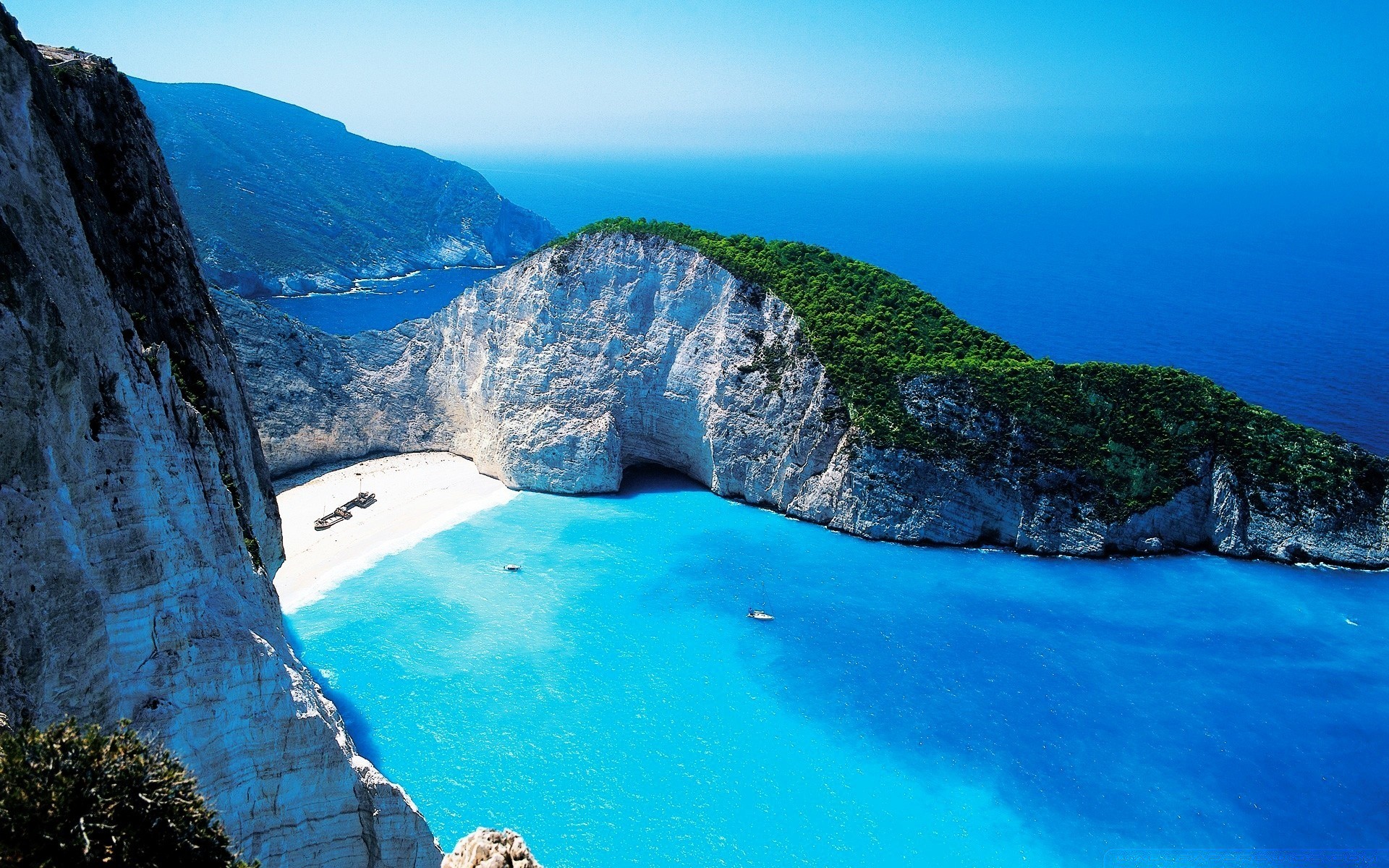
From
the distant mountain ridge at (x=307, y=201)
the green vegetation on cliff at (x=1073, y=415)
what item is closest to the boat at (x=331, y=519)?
the green vegetation on cliff at (x=1073, y=415)

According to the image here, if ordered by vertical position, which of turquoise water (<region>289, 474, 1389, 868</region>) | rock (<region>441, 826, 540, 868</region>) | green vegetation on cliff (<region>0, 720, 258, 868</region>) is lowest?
turquoise water (<region>289, 474, 1389, 868</region>)

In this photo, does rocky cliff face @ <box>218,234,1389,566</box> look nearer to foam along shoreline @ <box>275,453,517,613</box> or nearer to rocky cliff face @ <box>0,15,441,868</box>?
foam along shoreline @ <box>275,453,517,613</box>

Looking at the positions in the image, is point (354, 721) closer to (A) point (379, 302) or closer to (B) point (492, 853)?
(B) point (492, 853)

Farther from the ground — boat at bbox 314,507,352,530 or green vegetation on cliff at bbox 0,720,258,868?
green vegetation on cliff at bbox 0,720,258,868

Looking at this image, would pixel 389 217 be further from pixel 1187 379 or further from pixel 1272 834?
pixel 1272 834

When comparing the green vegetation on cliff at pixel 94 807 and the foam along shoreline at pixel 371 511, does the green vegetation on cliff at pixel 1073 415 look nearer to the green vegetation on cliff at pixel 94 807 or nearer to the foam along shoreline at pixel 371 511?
the foam along shoreline at pixel 371 511

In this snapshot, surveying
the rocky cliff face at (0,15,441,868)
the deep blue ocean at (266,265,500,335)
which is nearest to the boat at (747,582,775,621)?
the rocky cliff face at (0,15,441,868)

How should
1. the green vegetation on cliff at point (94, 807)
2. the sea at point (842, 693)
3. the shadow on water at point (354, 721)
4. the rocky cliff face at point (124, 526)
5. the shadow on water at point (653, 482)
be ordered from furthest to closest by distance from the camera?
1. the shadow on water at point (653, 482)
2. the shadow on water at point (354, 721)
3. the sea at point (842, 693)
4. the rocky cliff face at point (124, 526)
5. the green vegetation on cliff at point (94, 807)
